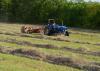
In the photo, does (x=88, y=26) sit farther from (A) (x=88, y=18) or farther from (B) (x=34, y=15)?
(B) (x=34, y=15)

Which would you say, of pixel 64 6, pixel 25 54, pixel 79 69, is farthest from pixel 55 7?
pixel 79 69

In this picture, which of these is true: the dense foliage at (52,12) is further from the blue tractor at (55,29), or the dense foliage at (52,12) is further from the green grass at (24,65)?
the green grass at (24,65)

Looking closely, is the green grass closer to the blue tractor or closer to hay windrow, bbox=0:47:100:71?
hay windrow, bbox=0:47:100:71

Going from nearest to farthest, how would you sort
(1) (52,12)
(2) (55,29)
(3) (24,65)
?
(3) (24,65), (2) (55,29), (1) (52,12)

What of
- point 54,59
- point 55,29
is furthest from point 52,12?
point 54,59

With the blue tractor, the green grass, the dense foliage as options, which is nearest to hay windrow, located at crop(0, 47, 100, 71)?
the green grass

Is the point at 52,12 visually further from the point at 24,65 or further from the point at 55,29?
the point at 24,65

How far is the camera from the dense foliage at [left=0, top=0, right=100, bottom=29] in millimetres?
47531

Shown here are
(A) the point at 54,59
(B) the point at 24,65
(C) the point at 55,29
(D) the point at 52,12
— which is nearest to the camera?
(B) the point at 24,65

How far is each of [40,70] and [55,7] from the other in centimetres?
3817

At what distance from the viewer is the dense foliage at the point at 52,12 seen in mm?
47531

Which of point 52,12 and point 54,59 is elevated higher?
point 52,12

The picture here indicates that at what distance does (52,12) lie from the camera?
5194 cm

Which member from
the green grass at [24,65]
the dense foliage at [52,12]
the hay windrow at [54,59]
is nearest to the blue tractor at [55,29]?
the hay windrow at [54,59]
